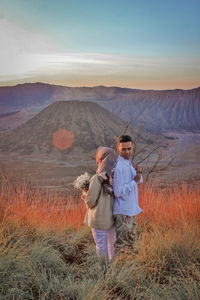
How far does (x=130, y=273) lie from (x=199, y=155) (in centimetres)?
3093

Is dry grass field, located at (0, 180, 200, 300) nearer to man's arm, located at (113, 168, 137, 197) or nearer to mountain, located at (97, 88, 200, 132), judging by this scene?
man's arm, located at (113, 168, 137, 197)

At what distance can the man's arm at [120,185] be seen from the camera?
9.76ft

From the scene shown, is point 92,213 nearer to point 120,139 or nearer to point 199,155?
point 120,139

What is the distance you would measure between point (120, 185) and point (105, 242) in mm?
678

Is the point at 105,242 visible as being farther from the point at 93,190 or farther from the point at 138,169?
the point at 138,169

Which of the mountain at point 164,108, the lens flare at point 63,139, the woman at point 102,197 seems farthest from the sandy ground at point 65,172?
the mountain at point 164,108

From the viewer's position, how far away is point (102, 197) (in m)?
3.05

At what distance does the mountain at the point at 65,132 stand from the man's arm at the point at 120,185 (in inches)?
1189

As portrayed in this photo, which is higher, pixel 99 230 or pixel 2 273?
pixel 99 230

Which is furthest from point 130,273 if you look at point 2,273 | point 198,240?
point 2,273

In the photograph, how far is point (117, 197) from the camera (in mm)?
3092

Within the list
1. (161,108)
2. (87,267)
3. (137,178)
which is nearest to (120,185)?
(137,178)

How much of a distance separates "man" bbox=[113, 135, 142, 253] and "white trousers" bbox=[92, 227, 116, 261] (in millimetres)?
137

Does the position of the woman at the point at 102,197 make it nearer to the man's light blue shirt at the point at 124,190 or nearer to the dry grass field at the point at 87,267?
the man's light blue shirt at the point at 124,190
